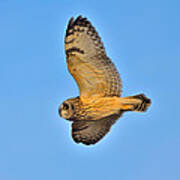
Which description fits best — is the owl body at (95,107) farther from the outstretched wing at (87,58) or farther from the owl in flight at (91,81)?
the outstretched wing at (87,58)

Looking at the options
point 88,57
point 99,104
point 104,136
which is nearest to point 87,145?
point 104,136

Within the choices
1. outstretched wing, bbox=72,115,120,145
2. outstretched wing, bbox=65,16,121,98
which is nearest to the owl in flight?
outstretched wing, bbox=65,16,121,98

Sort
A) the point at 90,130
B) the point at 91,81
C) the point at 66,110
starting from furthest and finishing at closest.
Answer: the point at 90,130 < the point at 91,81 < the point at 66,110

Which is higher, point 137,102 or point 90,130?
point 137,102

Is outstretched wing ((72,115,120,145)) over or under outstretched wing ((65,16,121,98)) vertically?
under

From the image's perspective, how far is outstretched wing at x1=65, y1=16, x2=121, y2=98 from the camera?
464 inches

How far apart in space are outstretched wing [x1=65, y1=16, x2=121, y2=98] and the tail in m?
0.51

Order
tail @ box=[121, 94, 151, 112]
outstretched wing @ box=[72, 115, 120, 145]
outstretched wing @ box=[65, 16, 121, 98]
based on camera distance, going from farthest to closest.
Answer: outstretched wing @ box=[72, 115, 120, 145]
tail @ box=[121, 94, 151, 112]
outstretched wing @ box=[65, 16, 121, 98]

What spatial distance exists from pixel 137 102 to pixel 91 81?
1.27 m

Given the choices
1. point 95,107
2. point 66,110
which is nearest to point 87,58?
point 95,107

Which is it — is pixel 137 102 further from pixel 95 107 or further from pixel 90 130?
pixel 90 130

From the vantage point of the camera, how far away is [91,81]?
12.2 meters

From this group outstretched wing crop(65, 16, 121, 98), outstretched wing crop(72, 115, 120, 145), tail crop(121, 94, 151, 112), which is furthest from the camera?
outstretched wing crop(72, 115, 120, 145)

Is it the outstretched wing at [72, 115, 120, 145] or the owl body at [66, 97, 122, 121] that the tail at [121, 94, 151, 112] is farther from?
the outstretched wing at [72, 115, 120, 145]
